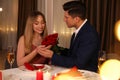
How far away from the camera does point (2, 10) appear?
7363 millimetres

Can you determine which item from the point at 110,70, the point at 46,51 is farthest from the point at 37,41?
the point at 110,70

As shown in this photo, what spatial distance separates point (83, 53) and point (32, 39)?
66 centimetres

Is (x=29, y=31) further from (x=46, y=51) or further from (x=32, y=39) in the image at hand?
(x=46, y=51)

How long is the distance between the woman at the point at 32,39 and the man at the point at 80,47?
0.63ft

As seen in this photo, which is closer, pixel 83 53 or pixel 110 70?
pixel 110 70

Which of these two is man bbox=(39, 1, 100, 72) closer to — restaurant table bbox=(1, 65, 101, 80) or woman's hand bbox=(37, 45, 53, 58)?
woman's hand bbox=(37, 45, 53, 58)

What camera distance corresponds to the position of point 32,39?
2463 mm

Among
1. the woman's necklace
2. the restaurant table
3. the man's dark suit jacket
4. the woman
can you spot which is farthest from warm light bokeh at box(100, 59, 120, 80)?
the woman's necklace

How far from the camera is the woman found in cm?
224

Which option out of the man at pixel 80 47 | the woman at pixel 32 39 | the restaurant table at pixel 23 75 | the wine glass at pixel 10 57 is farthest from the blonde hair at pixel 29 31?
the restaurant table at pixel 23 75

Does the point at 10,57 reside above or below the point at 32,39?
below

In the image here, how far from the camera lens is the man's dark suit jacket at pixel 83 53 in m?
2.01

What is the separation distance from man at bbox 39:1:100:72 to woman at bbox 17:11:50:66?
19cm

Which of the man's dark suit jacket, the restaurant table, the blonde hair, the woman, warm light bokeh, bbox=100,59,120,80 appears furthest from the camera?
the blonde hair
